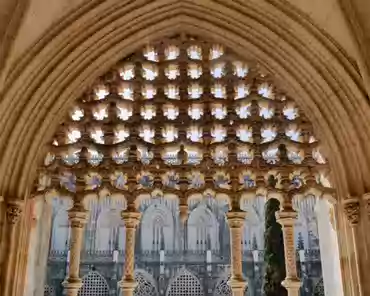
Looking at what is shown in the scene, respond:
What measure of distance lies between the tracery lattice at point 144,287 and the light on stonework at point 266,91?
18.7 m

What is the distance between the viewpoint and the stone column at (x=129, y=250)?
6.41 meters

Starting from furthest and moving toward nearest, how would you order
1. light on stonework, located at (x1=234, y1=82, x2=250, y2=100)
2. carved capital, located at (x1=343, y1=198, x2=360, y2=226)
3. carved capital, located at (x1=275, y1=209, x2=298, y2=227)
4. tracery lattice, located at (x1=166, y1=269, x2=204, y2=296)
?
1. tracery lattice, located at (x1=166, y1=269, x2=204, y2=296)
2. light on stonework, located at (x1=234, y1=82, x2=250, y2=100)
3. carved capital, located at (x1=275, y1=209, x2=298, y2=227)
4. carved capital, located at (x1=343, y1=198, x2=360, y2=226)

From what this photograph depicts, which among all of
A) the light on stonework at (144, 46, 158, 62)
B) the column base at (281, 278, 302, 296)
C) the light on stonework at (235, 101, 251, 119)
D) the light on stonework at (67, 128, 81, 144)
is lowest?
the column base at (281, 278, 302, 296)

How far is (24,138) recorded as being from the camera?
668cm

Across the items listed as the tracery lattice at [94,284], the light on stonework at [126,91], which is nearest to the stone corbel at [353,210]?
the light on stonework at [126,91]

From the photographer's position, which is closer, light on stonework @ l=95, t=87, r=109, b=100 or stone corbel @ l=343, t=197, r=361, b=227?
stone corbel @ l=343, t=197, r=361, b=227

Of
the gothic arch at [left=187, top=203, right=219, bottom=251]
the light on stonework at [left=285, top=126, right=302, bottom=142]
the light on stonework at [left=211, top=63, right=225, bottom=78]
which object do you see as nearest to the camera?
the light on stonework at [left=285, top=126, right=302, bottom=142]

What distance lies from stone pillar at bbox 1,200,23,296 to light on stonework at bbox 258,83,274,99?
336 centimetres

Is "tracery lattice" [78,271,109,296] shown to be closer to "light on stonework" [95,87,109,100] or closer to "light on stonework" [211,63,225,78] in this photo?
"light on stonework" [95,87,109,100]

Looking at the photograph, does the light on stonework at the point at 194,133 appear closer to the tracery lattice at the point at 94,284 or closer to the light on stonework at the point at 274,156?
the light on stonework at the point at 274,156

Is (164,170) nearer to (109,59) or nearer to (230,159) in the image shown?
(230,159)

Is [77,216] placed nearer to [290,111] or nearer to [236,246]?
[236,246]

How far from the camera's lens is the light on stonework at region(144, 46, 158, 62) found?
303 inches

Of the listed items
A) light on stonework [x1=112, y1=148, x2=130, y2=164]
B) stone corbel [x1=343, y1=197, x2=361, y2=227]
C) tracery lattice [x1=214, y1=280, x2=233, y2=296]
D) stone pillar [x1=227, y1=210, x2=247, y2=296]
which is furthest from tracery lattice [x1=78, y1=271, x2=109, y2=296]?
stone corbel [x1=343, y1=197, x2=361, y2=227]
